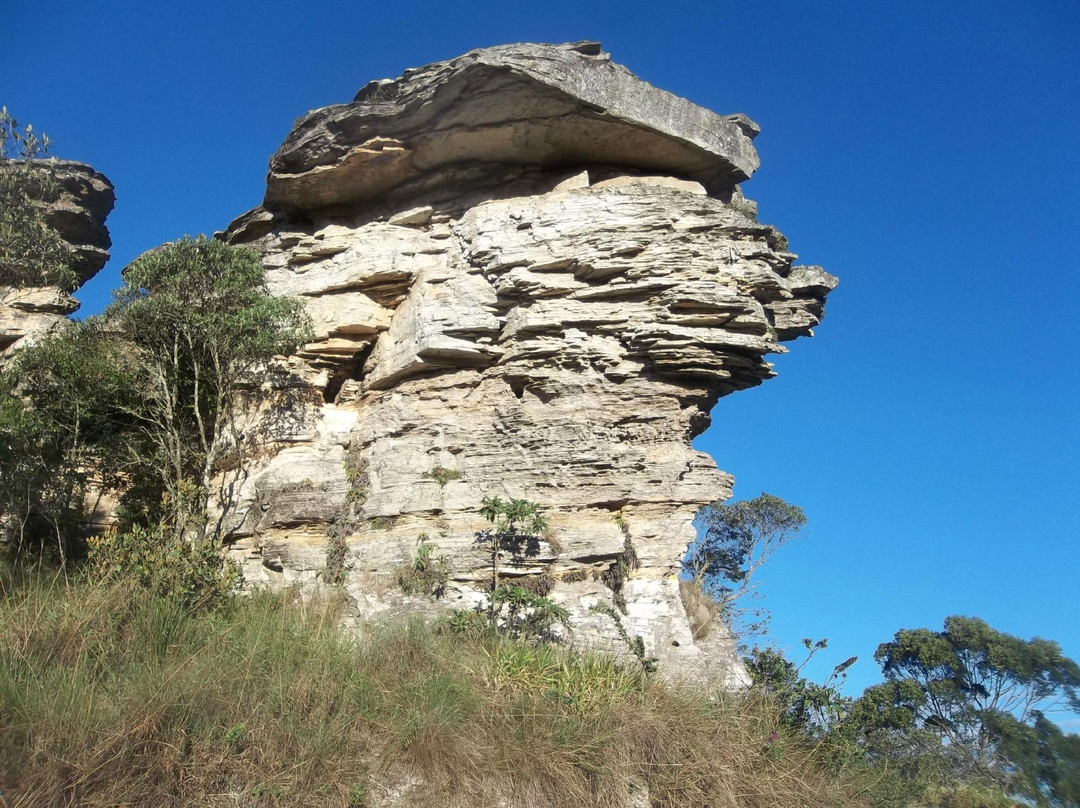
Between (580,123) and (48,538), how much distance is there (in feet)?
31.9

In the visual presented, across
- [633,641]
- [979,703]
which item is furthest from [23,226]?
[979,703]

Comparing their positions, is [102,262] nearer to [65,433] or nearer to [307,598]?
[65,433]

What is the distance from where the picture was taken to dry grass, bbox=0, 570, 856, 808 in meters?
6.61

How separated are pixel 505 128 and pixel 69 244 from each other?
24.2 ft

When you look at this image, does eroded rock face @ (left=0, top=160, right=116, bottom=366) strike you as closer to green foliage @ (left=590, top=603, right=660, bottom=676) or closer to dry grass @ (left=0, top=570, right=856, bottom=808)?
dry grass @ (left=0, top=570, right=856, bottom=808)

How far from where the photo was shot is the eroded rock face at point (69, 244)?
1379 centimetres

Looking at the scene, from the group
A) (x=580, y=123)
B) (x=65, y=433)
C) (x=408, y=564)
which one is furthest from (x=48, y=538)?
(x=580, y=123)

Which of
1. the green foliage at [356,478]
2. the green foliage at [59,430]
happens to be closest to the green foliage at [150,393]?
the green foliage at [59,430]

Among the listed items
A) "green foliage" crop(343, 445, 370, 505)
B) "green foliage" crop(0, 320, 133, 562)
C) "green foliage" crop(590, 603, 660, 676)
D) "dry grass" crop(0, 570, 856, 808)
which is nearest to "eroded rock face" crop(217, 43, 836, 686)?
"green foliage" crop(343, 445, 370, 505)

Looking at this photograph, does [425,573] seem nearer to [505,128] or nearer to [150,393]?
[150,393]

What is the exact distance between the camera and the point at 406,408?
12.2 metres

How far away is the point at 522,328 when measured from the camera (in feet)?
39.6

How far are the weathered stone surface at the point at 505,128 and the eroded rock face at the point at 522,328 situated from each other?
1.4 inches

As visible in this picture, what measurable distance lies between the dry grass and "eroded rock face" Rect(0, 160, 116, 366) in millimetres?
6224
